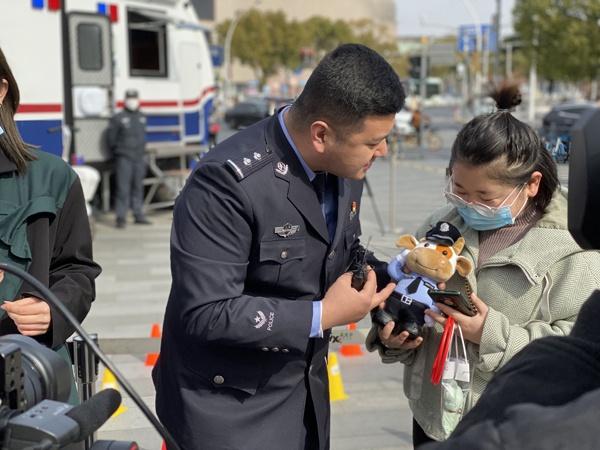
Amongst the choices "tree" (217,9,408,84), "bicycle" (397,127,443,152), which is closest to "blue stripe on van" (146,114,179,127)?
"bicycle" (397,127,443,152)

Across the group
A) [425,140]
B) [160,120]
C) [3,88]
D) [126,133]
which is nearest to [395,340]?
[3,88]

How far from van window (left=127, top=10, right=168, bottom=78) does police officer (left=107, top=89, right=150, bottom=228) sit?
750mm

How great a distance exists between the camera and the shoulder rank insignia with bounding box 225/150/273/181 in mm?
1951

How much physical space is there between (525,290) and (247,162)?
2.80ft

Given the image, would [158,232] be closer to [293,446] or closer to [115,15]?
[115,15]

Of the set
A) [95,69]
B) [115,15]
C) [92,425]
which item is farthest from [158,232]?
[92,425]

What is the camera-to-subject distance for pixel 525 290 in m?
2.21

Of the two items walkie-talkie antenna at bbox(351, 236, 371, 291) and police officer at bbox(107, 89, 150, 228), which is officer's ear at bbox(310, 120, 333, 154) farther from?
police officer at bbox(107, 89, 150, 228)

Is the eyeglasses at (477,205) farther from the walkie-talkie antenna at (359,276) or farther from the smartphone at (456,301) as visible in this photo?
the walkie-talkie antenna at (359,276)

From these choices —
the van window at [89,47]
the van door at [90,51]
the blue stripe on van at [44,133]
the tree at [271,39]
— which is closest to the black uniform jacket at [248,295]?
the blue stripe on van at [44,133]

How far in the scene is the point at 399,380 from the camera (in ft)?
17.4

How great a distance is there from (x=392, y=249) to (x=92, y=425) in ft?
5.95

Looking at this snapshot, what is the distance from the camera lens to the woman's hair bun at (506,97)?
258 cm

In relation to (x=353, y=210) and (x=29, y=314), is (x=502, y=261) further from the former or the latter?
(x=29, y=314)
